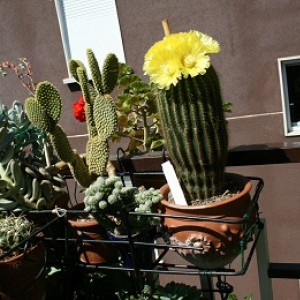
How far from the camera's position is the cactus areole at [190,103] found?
0.78 meters

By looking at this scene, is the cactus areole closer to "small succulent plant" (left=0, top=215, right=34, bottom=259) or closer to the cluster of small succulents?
the cluster of small succulents

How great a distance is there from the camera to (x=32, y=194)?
3.15ft

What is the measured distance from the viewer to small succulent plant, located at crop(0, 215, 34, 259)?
0.83 meters

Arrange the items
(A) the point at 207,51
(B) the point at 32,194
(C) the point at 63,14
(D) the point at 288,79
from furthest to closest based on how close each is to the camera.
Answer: (C) the point at 63,14, (D) the point at 288,79, (B) the point at 32,194, (A) the point at 207,51

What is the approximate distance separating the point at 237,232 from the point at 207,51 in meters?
0.35

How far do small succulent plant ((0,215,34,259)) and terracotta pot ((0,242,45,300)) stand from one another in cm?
3

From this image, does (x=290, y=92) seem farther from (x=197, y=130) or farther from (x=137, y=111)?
(x=197, y=130)

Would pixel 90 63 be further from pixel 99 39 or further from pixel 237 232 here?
pixel 99 39

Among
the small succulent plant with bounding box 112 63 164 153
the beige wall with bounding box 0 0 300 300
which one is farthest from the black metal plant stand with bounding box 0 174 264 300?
the beige wall with bounding box 0 0 300 300

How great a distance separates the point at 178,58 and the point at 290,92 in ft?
8.27

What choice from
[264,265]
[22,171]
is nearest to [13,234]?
[22,171]

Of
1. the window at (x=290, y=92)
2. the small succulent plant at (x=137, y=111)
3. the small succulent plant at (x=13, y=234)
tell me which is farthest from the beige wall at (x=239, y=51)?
the small succulent plant at (x=13, y=234)

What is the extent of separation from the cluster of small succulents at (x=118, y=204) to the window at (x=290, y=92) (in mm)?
2356

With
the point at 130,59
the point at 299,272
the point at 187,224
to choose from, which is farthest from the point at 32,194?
the point at 130,59
